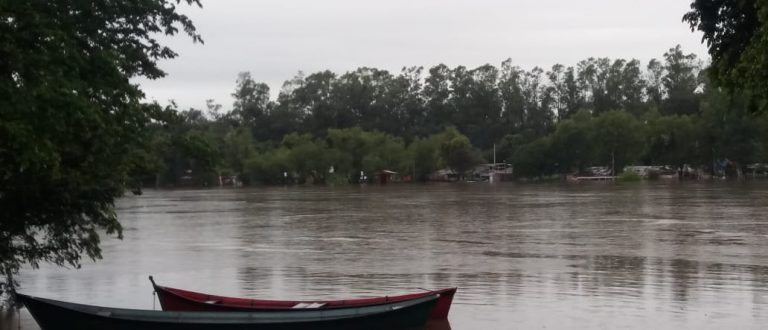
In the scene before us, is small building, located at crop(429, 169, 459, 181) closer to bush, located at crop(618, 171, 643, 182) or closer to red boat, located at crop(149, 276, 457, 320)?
bush, located at crop(618, 171, 643, 182)

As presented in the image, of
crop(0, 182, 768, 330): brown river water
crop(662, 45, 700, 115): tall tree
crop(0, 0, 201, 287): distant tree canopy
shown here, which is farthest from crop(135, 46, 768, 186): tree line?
crop(0, 0, 201, 287): distant tree canopy

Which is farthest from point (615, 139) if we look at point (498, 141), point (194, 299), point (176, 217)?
point (194, 299)

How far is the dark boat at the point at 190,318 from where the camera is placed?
46.8 feet

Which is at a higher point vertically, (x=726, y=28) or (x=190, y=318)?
(x=726, y=28)

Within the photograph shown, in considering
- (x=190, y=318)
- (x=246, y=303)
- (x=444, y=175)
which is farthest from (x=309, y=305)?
(x=444, y=175)

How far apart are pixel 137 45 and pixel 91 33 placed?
206 centimetres

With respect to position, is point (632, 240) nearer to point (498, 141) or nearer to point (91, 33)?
point (91, 33)

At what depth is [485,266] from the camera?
27406mm

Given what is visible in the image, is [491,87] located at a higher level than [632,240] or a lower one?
higher

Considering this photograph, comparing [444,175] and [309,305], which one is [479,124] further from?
[309,305]

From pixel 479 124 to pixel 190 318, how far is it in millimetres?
157262

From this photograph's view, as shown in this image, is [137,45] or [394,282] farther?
[394,282]

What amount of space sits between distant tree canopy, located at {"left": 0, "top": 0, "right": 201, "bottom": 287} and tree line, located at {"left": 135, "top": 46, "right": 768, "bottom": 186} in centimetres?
8837

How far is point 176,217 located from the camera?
182 feet
